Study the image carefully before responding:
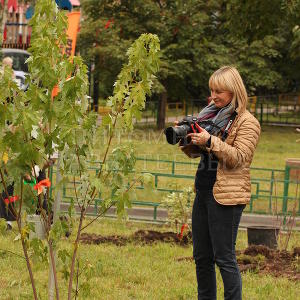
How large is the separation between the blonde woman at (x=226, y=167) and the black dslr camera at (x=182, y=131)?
0.47 ft

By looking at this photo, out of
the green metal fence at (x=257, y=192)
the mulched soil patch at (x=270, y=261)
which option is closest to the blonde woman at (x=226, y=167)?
the mulched soil patch at (x=270, y=261)

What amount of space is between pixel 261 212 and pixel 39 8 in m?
7.63

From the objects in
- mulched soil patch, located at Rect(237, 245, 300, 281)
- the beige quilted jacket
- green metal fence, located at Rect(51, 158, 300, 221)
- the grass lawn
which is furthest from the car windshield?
the beige quilted jacket

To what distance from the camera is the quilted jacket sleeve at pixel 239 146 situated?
4.77 m

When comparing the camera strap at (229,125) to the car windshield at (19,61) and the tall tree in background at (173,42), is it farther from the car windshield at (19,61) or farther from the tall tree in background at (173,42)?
the car windshield at (19,61)

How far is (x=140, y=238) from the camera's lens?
8.85 meters

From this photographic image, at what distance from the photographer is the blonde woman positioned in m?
4.89

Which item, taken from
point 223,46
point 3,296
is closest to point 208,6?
point 223,46

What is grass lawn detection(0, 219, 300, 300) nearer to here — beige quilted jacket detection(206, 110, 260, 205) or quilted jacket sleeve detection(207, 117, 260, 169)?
beige quilted jacket detection(206, 110, 260, 205)

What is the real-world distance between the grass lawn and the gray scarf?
1.21m

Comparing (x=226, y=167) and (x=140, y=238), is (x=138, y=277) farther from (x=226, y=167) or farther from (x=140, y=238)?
(x=226, y=167)

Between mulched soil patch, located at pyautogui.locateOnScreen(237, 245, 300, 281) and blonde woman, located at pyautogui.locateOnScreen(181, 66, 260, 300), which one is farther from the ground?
blonde woman, located at pyautogui.locateOnScreen(181, 66, 260, 300)

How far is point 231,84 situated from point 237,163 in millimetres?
483

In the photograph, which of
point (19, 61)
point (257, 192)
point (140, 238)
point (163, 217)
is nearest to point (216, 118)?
point (140, 238)
